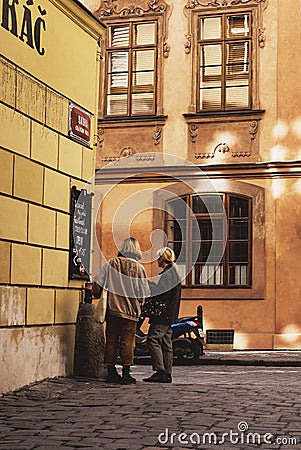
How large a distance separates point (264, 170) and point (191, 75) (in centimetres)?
279

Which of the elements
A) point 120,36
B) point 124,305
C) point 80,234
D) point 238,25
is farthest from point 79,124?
point 120,36

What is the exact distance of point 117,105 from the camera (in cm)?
2158

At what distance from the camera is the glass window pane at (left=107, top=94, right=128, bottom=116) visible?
21484 millimetres

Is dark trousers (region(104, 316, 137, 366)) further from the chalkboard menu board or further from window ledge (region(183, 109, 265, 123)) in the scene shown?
window ledge (region(183, 109, 265, 123))

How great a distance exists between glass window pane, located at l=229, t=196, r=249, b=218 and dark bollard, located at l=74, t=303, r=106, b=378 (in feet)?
31.1

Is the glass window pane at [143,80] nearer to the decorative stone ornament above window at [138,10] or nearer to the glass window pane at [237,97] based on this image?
the decorative stone ornament above window at [138,10]

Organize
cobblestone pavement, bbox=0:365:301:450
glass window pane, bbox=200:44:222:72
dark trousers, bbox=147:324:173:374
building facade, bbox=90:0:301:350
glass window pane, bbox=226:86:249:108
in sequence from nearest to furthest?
cobblestone pavement, bbox=0:365:301:450, dark trousers, bbox=147:324:173:374, building facade, bbox=90:0:301:350, glass window pane, bbox=226:86:249:108, glass window pane, bbox=200:44:222:72

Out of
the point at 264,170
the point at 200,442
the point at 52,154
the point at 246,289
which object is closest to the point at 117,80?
the point at 264,170

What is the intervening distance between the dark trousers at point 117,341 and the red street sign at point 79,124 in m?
2.34

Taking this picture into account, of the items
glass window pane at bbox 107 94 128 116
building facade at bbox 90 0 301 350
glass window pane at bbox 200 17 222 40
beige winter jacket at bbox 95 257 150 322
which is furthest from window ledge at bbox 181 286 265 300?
beige winter jacket at bbox 95 257 150 322

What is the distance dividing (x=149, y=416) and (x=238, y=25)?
47.9 ft

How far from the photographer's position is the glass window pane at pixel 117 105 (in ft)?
70.5

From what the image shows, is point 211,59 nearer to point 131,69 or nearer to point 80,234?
point 131,69

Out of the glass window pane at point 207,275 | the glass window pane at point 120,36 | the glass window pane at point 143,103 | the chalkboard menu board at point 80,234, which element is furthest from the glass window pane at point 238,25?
the chalkboard menu board at point 80,234
